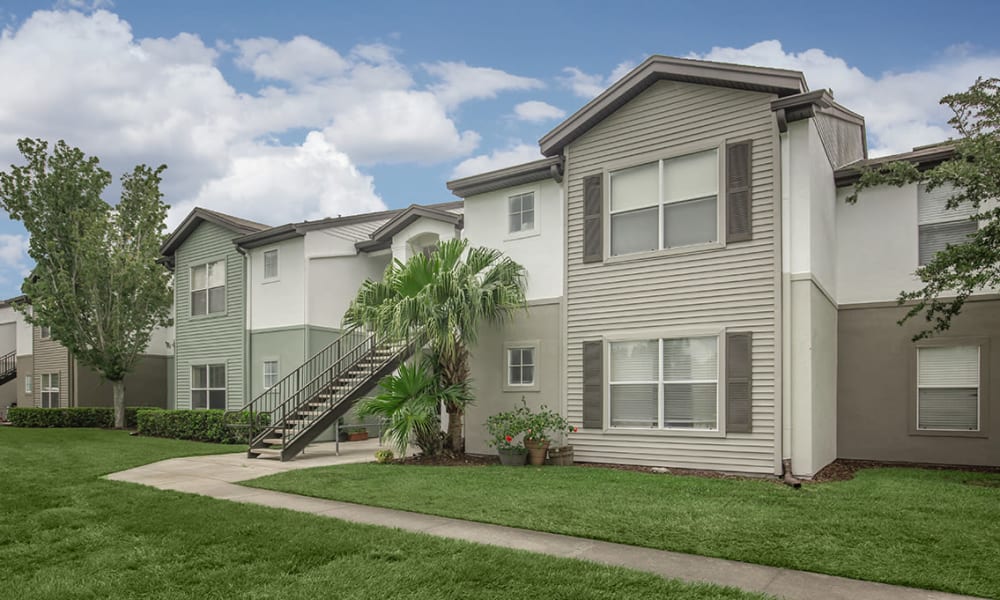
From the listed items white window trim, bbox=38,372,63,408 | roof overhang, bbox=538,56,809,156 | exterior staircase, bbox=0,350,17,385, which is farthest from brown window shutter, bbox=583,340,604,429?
exterior staircase, bbox=0,350,17,385

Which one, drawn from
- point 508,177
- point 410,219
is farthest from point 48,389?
point 508,177

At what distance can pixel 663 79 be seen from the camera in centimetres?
1202

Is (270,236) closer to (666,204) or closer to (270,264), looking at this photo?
(270,264)

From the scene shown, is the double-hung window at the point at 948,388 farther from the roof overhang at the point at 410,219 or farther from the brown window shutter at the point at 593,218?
the roof overhang at the point at 410,219

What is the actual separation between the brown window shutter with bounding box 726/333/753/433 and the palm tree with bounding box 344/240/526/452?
4.08 m

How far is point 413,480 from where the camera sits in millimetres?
10461

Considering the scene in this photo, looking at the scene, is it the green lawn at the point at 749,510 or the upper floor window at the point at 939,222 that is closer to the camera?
the green lawn at the point at 749,510

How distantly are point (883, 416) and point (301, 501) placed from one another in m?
10.1

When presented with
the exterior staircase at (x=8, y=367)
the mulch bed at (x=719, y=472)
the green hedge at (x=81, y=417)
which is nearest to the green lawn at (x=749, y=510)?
the mulch bed at (x=719, y=472)

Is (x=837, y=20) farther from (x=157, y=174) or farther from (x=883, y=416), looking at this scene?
(x=157, y=174)

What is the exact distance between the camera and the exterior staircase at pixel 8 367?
32.7 m

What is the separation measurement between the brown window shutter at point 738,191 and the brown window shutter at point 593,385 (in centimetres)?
305

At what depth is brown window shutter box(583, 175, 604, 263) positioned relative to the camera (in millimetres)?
12651

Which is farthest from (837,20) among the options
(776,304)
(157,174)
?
(157,174)
